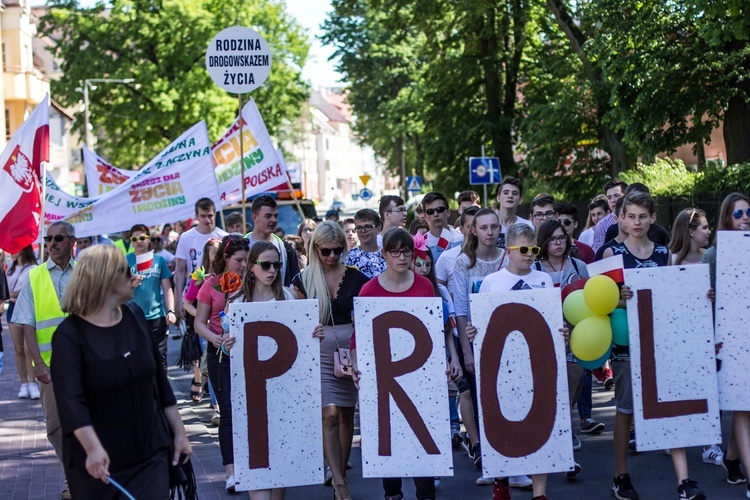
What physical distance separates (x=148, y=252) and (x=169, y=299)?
675mm

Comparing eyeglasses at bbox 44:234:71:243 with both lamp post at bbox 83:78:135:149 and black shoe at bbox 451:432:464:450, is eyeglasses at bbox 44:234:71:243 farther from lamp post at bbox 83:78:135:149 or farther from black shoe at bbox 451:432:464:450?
lamp post at bbox 83:78:135:149

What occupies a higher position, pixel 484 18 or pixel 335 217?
pixel 484 18

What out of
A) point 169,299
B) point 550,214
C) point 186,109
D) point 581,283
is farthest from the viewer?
point 186,109

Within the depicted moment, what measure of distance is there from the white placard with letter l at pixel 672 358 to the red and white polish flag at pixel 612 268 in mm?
121

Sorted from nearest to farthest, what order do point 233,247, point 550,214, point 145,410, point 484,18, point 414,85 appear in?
1. point 145,410
2. point 233,247
3. point 550,214
4. point 484,18
5. point 414,85

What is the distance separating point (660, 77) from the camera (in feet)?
62.2

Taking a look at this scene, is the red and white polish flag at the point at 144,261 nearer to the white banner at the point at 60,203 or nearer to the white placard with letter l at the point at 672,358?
the white banner at the point at 60,203

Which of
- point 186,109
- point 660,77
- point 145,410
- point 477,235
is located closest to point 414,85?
point 186,109

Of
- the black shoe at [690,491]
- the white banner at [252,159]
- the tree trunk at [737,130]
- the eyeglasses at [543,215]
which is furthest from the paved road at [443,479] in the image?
the tree trunk at [737,130]

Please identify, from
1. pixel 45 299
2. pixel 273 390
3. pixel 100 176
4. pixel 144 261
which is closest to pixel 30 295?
pixel 45 299

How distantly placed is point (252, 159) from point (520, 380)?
32.0 feet

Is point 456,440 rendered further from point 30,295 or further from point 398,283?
point 30,295

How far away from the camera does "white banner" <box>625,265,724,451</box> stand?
6797mm

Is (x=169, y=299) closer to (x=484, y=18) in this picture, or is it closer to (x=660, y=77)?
(x=660, y=77)
